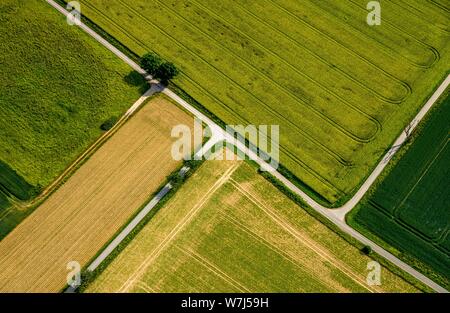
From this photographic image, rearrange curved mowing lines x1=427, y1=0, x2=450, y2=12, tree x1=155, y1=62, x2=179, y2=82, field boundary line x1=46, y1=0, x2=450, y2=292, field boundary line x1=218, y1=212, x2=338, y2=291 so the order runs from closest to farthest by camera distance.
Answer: field boundary line x1=218, y1=212, x2=338, y2=291, field boundary line x1=46, y1=0, x2=450, y2=292, tree x1=155, y1=62, x2=179, y2=82, curved mowing lines x1=427, y1=0, x2=450, y2=12

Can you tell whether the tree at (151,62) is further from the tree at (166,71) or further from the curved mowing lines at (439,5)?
the curved mowing lines at (439,5)

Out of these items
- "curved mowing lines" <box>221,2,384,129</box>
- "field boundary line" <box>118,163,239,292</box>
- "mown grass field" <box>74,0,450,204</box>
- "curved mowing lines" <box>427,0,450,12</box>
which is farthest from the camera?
"curved mowing lines" <box>427,0,450,12</box>

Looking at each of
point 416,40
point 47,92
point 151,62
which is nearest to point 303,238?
point 151,62

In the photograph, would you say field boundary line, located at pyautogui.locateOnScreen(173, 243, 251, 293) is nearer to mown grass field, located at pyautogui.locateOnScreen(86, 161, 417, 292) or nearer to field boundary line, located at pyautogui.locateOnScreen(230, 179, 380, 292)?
mown grass field, located at pyautogui.locateOnScreen(86, 161, 417, 292)
